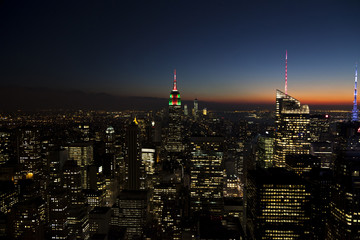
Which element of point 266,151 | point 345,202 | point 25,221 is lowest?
point 25,221

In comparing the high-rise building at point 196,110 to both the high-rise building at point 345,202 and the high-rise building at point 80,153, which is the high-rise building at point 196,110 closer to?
the high-rise building at point 80,153

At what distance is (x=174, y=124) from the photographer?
249ft

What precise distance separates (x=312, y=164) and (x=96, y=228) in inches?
961

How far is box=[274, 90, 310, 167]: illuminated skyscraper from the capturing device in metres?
48.7

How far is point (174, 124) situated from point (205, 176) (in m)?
38.9

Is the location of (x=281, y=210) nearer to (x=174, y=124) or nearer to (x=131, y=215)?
(x=131, y=215)

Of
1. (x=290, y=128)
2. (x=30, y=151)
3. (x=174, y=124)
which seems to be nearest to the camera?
(x=30, y=151)

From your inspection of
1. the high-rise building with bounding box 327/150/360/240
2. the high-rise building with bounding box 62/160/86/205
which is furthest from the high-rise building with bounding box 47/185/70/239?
the high-rise building with bounding box 327/150/360/240

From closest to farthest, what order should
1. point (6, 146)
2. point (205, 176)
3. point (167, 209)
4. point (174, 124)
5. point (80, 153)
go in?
point (167, 209), point (205, 176), point (6, 146), point (80, 153), point (174, 124)

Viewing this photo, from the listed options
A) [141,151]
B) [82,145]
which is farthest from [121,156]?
[82,145]

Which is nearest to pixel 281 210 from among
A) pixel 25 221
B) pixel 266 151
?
pixel 25 221

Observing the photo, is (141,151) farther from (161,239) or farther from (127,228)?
(161,239)

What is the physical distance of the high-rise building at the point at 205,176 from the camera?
36594 millimetres

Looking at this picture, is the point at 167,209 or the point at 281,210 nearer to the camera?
the point at 281,210
